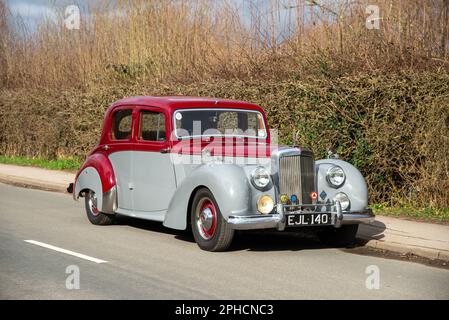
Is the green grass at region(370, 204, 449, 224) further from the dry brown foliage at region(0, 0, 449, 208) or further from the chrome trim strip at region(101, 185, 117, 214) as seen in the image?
the chrome trim strip at region(101, 185, 117, 214)

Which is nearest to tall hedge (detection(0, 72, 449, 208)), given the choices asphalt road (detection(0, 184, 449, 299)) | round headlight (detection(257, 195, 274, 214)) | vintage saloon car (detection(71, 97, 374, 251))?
vintage saloon car (detection(71, 97, 374, 251))

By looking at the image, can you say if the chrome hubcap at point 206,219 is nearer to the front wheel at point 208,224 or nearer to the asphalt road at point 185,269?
the front wheel at point 208,224

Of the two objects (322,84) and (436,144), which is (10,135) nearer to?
(322,84)

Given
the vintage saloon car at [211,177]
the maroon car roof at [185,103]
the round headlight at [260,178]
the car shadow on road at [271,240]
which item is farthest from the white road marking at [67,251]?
the maroon car roof at [185,103]

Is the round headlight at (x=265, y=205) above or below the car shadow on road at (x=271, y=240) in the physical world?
above

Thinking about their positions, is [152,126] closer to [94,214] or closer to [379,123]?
[94,214]

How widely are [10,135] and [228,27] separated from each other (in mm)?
9536

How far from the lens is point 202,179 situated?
909cm

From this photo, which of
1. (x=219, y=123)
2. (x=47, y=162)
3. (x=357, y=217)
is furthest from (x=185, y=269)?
(x=47, y=162)

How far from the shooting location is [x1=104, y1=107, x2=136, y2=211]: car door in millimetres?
10750

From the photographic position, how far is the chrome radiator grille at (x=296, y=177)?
355 inches

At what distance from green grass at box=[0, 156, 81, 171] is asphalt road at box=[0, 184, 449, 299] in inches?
389

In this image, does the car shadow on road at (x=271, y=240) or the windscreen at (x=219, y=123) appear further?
the windscreen at (x=219, y=123)

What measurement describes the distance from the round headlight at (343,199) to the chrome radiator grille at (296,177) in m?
0.36
